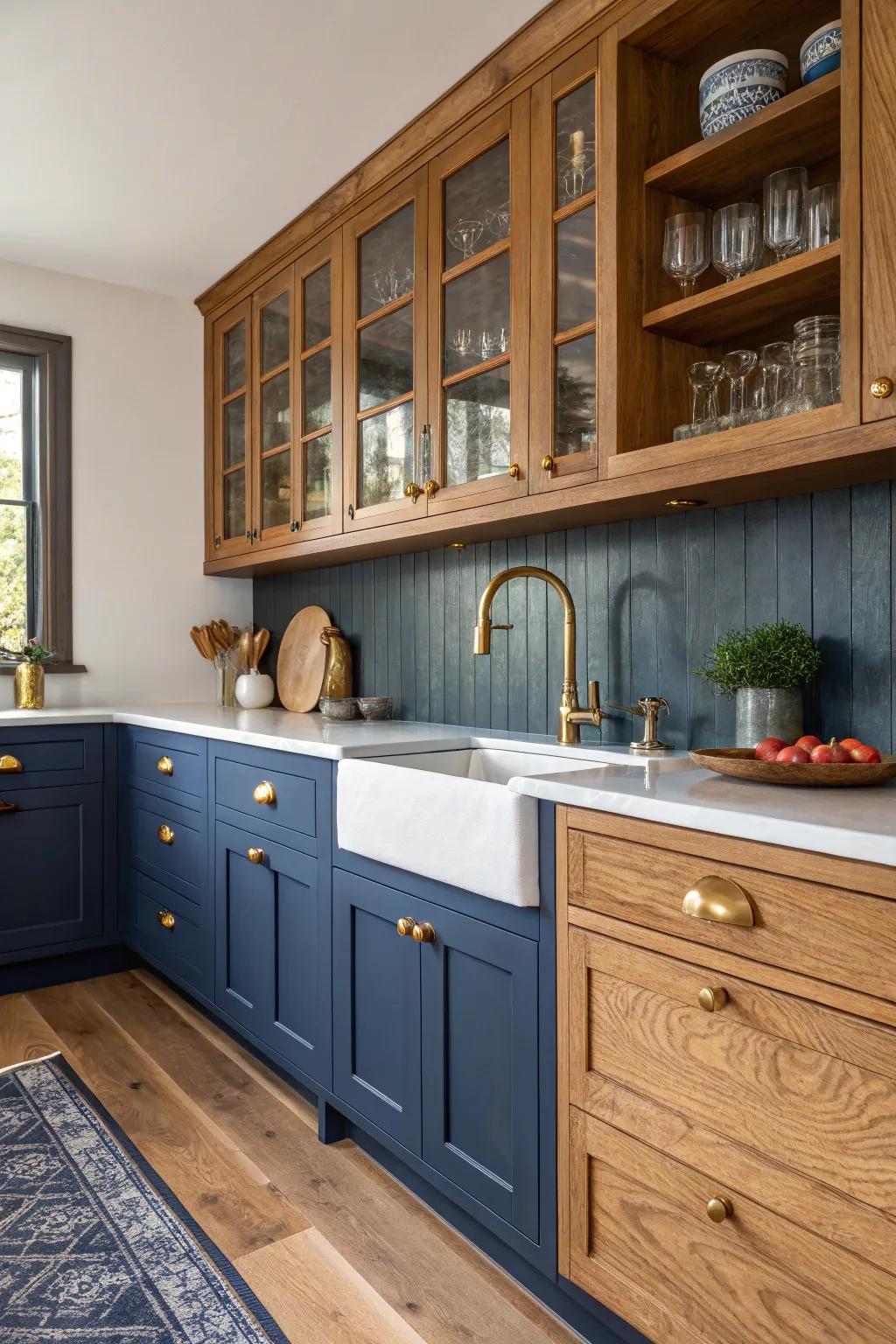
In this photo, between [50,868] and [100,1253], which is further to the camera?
[50,868]

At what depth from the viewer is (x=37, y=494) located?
3.40 meters

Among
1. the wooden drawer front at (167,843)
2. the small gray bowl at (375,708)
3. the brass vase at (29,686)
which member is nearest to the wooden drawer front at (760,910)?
the small gray bowl at (375,708)

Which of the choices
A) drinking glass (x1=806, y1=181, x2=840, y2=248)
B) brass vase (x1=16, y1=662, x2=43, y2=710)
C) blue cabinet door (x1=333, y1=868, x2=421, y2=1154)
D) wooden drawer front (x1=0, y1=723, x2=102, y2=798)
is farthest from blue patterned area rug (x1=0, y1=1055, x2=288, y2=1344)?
drinking glass (x1=806, y1=181, x2=840, y2=248)

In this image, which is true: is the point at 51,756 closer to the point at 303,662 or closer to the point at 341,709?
the point at 303,662

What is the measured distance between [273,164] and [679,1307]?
9.02ft

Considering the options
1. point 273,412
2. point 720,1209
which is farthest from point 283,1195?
point 273,412

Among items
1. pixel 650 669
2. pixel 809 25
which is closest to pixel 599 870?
pixel 650 669

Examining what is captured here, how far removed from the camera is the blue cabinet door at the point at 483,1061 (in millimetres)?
1457

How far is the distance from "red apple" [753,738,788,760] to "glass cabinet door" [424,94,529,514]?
32.0 inches

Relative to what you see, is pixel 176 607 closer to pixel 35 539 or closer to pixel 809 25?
pixel 35 539

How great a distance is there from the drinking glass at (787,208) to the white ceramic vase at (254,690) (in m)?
2.33

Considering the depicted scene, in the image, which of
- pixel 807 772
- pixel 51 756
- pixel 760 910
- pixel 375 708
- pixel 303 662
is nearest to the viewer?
pixel 760 910

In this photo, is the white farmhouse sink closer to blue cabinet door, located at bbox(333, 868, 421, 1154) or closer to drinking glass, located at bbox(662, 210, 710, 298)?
blue cabinet door, located at bbox(333, 868, 421, 1154)

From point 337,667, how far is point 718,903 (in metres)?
2.08
